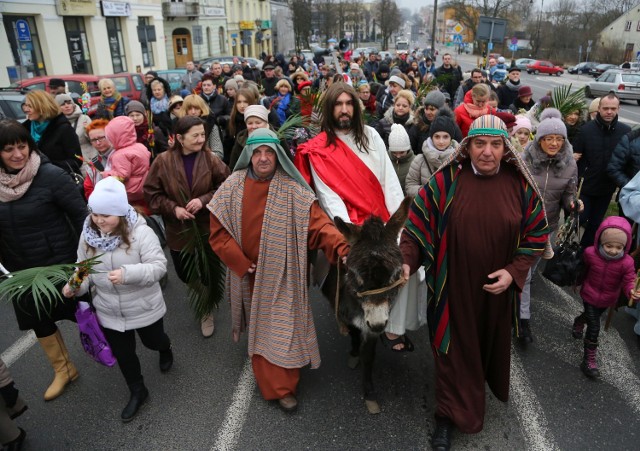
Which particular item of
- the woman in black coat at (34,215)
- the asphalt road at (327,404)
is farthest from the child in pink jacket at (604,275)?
the woman in black coat at (34,215)

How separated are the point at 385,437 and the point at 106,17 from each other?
98.1ft

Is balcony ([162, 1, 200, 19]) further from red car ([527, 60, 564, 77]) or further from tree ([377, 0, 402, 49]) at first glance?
tree ([377, 0, 402, 49])

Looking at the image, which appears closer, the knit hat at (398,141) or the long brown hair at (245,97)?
the knit hat at (398,141)

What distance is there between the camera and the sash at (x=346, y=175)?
3.70m

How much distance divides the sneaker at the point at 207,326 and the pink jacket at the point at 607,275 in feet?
11.3

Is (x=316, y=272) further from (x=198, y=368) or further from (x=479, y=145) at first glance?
(x=479, y=145)

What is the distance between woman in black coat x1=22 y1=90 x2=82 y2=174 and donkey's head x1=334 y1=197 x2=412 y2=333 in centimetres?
371

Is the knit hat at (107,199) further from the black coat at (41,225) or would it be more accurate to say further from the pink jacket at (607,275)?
the pink jacket at (607,275)

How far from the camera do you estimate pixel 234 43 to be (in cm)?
5050

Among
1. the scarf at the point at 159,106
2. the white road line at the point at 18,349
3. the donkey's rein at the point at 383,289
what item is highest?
the scarf at the point at 159,106

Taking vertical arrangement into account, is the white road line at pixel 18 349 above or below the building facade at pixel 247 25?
below

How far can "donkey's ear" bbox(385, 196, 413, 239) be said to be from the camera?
9.75 feet

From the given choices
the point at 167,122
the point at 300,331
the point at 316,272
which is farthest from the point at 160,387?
the point at 167,122

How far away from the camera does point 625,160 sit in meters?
4.83
